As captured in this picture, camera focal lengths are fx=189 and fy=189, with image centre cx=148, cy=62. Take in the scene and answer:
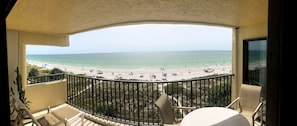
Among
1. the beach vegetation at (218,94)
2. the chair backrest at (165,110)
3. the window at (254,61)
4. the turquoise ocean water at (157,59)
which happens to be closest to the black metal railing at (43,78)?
the chair backrest at (165,110)

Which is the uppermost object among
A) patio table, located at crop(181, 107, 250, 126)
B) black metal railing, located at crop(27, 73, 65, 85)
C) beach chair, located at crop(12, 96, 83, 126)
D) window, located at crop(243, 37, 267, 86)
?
window, located at crop(243, 37, 267, 86)

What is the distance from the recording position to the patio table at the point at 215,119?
2.29 meters

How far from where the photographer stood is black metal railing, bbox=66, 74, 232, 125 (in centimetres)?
421

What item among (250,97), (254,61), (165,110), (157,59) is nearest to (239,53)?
(254,61)

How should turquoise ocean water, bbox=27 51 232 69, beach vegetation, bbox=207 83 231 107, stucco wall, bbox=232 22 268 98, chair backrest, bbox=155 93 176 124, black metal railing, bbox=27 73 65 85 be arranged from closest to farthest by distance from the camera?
chair backrest, bbox=155 93 176 124 → stucco wall, bbox=232 22 268 98 → beach vegetation, bbox=207 83 231 107 → black metal railing, bbox=27 73 65 85 → turquoise ocean water, bbox=27 51 232 69

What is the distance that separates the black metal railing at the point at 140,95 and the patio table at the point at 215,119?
1364mm

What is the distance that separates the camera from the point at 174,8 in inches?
114

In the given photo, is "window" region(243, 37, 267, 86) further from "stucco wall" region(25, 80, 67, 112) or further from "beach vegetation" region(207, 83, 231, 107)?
"stucco wall" region(25, 80, 67, 112)

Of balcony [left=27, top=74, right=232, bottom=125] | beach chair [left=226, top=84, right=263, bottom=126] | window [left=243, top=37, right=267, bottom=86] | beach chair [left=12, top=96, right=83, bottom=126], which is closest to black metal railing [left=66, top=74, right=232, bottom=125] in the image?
balcony [left=27, top=74, right=232, bottom=125]

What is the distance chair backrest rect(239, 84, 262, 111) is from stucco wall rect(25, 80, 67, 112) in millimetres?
4996

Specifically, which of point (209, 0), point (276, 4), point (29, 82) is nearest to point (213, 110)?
point (209, 0)

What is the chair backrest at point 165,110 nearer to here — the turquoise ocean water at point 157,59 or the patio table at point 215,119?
the patio table at point 215,119

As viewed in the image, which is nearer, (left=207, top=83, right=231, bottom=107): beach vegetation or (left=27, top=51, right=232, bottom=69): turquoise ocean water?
(left=207, top=83, right=231, bottom=107): beach vegetation

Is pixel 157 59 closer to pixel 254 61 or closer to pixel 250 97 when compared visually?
pixel 254 61
